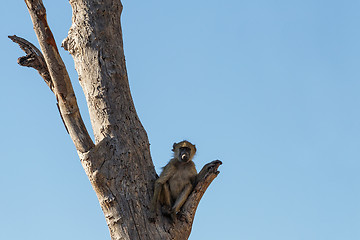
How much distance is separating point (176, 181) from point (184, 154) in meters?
1.03

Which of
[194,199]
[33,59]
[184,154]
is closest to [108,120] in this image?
[33,59]

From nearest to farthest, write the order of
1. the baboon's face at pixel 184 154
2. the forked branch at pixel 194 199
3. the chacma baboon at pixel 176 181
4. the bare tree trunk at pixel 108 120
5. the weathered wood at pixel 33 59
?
the bare tree trunk at pixel 108 120 → the forked branch at pixel 194 199 → the chacma baboon at pixel 176 181 → the weathered wood at pixel 33 59 → the baboon's face at pixel 184 154

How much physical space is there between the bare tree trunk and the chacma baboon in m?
0.13

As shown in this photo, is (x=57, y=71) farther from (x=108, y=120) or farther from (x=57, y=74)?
(x=108, y=120)

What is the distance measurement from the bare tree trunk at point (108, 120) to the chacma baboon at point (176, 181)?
0.13m

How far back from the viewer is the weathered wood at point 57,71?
25.5 feet

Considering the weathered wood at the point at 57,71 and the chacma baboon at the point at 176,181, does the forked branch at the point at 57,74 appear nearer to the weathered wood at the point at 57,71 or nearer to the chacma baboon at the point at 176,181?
the weathered wood at the point at 57,71

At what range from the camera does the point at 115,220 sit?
7.29 m

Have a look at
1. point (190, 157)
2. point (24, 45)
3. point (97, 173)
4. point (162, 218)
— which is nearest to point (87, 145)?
point (97, 173)

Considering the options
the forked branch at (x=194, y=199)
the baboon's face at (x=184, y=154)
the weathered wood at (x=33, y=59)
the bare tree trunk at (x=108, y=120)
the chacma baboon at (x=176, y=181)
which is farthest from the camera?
the baboon's face at (x=184, y=154)

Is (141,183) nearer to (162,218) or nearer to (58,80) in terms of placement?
(162,218)

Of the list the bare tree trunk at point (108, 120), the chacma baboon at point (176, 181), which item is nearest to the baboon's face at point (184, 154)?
the chacma baboon at point (176, 181)

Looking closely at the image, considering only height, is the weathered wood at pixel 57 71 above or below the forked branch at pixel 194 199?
above

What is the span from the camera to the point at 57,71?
7824 mm
